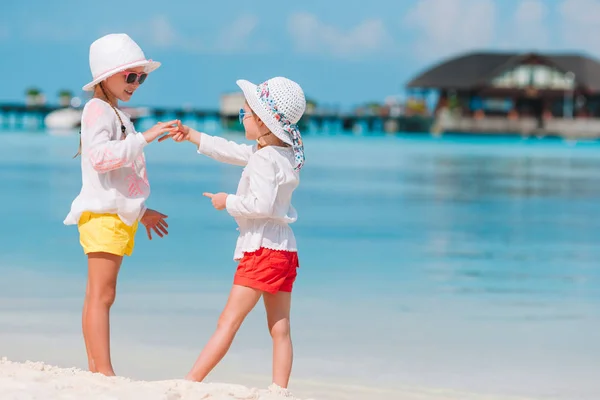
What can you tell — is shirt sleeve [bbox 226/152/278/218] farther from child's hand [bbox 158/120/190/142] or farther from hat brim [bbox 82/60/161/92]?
hat brim [bbox 82/60/161/92]

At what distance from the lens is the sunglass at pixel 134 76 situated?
4502 millimetres

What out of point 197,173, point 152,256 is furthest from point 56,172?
point 152,256

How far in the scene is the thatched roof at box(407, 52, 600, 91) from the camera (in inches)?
3280

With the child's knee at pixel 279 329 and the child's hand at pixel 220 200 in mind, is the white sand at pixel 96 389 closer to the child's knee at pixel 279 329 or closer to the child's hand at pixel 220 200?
the child's knee at pixel 279 329

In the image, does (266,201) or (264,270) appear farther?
(264,270)

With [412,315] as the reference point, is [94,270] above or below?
above

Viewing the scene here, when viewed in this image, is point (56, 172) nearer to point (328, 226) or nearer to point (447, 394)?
point (328, 226)

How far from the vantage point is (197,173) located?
1141 inches

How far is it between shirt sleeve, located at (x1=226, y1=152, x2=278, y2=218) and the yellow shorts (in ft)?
1.46

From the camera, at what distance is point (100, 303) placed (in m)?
4.48

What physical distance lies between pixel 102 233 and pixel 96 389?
0.67 meters

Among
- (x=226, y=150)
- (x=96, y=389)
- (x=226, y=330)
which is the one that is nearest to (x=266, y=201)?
(x=226, y=150)

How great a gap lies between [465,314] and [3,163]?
2631 centimetres

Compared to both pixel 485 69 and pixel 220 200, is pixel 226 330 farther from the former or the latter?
pixel 485 69
